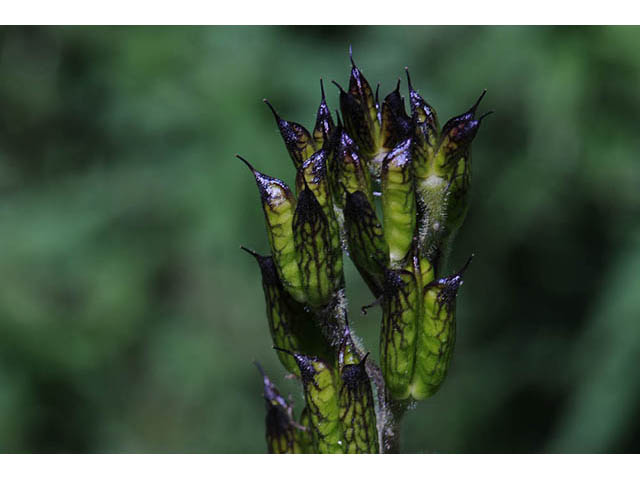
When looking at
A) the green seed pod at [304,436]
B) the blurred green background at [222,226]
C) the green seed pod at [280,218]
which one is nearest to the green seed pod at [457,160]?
the green seed pod at [280,218]

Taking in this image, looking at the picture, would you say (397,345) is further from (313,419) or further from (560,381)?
(560,381)

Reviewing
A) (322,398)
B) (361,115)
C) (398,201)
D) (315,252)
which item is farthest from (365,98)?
(322,398)

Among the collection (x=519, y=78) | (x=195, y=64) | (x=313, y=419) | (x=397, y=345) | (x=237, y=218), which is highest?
(x=195, y=64)

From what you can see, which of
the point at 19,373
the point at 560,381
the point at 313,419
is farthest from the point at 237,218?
the point at 313,419

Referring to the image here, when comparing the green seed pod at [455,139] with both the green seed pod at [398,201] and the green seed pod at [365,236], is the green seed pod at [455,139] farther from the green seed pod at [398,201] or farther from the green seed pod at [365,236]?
the green seed pod at [365,236]

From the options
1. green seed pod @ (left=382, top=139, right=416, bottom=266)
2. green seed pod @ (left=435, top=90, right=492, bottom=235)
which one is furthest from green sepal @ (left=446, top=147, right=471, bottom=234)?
green seed pod @ (left=382, top=139, right=416, bottom=266)

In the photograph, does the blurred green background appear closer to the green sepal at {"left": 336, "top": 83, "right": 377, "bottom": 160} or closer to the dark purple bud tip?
the green sepal at {"left": 336, "top": 83, "right": 377, "bottom": 160}

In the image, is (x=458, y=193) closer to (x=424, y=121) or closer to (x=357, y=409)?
(x=424, y=121)
